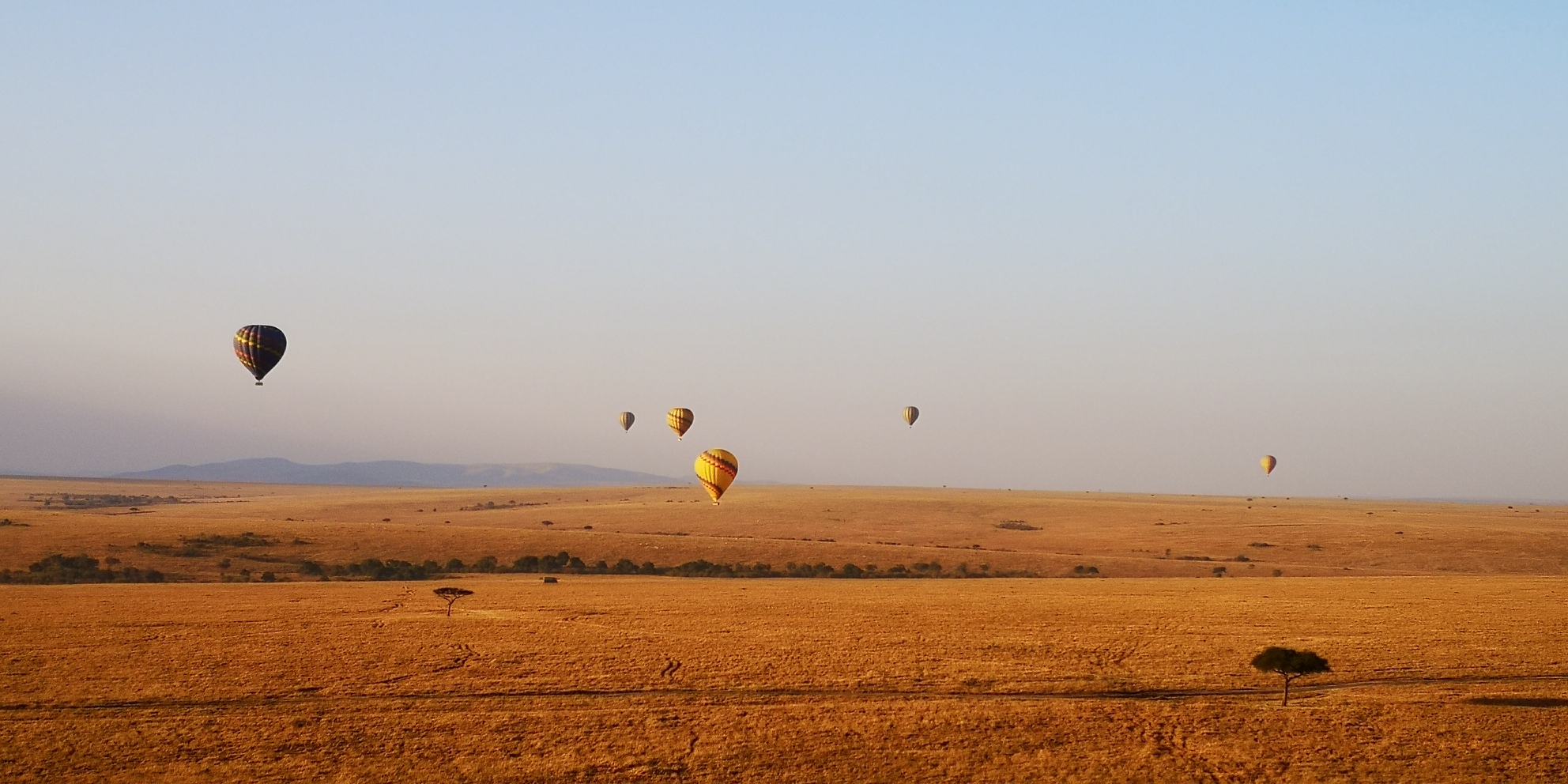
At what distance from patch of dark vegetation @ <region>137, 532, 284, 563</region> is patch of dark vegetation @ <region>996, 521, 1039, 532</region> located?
4805 centimetres

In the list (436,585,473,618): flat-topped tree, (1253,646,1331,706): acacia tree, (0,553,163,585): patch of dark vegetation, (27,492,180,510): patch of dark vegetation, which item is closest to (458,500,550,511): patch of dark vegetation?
(27,492,180,510): patch of dark vegetation

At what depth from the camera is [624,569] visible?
52.8m

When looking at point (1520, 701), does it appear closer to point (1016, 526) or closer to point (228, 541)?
point (228, 541)

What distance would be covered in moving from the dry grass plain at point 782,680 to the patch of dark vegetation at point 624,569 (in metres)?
4.88

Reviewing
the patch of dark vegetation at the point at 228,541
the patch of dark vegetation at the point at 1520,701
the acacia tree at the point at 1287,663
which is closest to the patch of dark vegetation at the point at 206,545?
the patch of dark vegetation at the point at 228,541

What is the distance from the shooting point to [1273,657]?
69.5 ft

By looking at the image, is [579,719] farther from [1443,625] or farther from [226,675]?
[1443,625]

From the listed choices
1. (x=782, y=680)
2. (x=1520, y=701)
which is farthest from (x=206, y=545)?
(x=1520, y=701)

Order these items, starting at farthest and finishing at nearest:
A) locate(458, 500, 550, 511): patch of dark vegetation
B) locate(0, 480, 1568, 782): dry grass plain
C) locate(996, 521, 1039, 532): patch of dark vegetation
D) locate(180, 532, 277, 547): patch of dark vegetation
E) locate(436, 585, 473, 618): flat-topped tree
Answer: locate(458, 500, 550, 511): patch of dark vegetation
locate(996, 521, 1039, 532): patch of dark vegetation
locate(180, 532, 277, 547): patch of dark vegetation
locate(436, 585, 473, 618): flat-topped tree
locate(0, 480, 1568, 782): dry grass plain

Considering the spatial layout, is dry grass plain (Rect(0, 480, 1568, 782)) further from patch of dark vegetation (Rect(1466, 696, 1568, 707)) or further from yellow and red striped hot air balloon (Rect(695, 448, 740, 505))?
yellow and red striped hot air balloon (Rect(695, 448, 740, 505))

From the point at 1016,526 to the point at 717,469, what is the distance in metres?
28.8

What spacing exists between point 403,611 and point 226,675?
991 cm

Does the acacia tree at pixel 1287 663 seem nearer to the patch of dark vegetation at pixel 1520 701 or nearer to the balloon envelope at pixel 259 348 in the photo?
the patch of dark vegetation at pixel 1520 701

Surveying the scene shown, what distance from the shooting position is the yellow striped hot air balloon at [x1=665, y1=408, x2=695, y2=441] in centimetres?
7875
